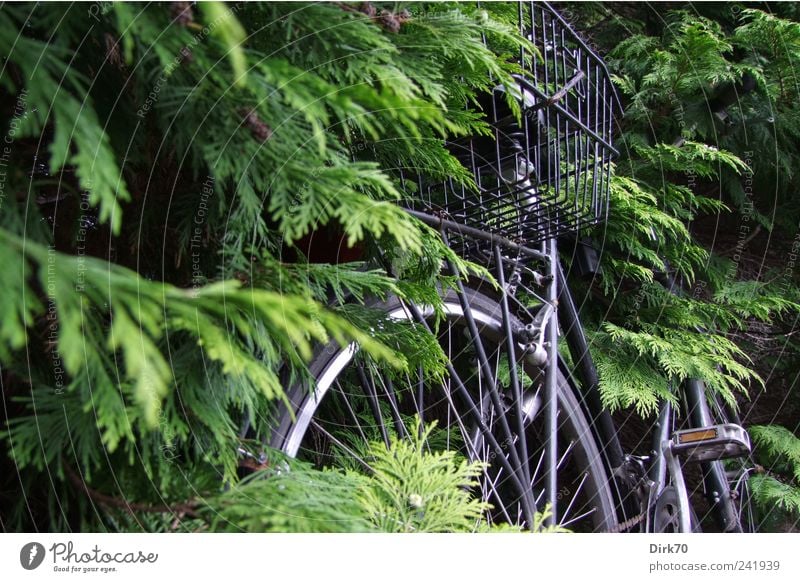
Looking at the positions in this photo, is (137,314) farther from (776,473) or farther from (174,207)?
(776,473)

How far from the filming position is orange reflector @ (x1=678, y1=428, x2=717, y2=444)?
3.78 ft

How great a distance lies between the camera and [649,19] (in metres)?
1.62

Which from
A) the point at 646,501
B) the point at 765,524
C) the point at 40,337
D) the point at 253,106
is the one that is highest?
the point at 253,106

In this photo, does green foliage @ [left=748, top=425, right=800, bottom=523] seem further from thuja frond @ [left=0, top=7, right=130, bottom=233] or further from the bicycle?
thuja frond @ [left=0, top=7, right=130, bottom=233]

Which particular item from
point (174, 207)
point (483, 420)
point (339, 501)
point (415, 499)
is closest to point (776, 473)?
point (483, 420)

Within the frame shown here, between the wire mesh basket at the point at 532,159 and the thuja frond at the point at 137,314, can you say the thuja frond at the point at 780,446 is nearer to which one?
the wire mesh basket at the point at 532,159

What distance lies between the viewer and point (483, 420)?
1035mm

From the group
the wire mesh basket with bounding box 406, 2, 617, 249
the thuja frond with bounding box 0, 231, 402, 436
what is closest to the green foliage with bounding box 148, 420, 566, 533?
the thuja frond with bounding box 0, 231, 402, 436

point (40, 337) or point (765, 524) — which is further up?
point (40, 337)

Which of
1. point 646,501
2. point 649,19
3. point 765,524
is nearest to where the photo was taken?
point 646,501

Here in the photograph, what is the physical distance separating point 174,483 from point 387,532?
23cm
